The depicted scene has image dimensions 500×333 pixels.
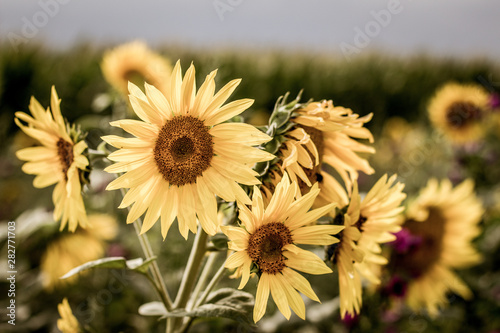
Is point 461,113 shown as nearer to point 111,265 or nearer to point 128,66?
point 128,66

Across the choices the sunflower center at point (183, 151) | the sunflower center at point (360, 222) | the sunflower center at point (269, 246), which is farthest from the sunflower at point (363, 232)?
the sunflower center at point (183, 151)

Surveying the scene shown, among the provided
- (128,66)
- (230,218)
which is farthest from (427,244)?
(128,66)

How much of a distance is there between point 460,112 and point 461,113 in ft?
0.04

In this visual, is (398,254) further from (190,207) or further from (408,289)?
(190,207)

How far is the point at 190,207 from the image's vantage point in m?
0.68

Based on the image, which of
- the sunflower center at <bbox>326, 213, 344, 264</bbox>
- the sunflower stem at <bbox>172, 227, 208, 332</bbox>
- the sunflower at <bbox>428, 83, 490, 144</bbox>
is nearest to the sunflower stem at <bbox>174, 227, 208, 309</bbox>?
the sunflower stem at <bbox>172, 227, 208, 332</bbox>

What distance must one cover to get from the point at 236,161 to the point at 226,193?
5 cm

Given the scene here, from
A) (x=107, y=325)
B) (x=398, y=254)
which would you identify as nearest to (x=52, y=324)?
(x=107, y=325)

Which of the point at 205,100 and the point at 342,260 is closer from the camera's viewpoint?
the point at 205,100

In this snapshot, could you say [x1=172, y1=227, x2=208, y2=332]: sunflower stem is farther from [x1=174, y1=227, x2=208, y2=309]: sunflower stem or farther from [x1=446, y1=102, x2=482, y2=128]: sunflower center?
[x1=446, y1=102, x2=482, y2=128]: sunflower center

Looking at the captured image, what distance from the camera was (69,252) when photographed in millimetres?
1692

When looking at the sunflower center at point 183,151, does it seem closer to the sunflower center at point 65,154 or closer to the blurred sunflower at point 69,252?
the sunflower center at point 65,154

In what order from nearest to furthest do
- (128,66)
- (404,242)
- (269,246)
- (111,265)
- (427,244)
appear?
1. (269,246)
2. (111,265)
3. (404,242)
4. (427,244)
5. (128,66)

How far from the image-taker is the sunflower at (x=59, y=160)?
0.76 metres
